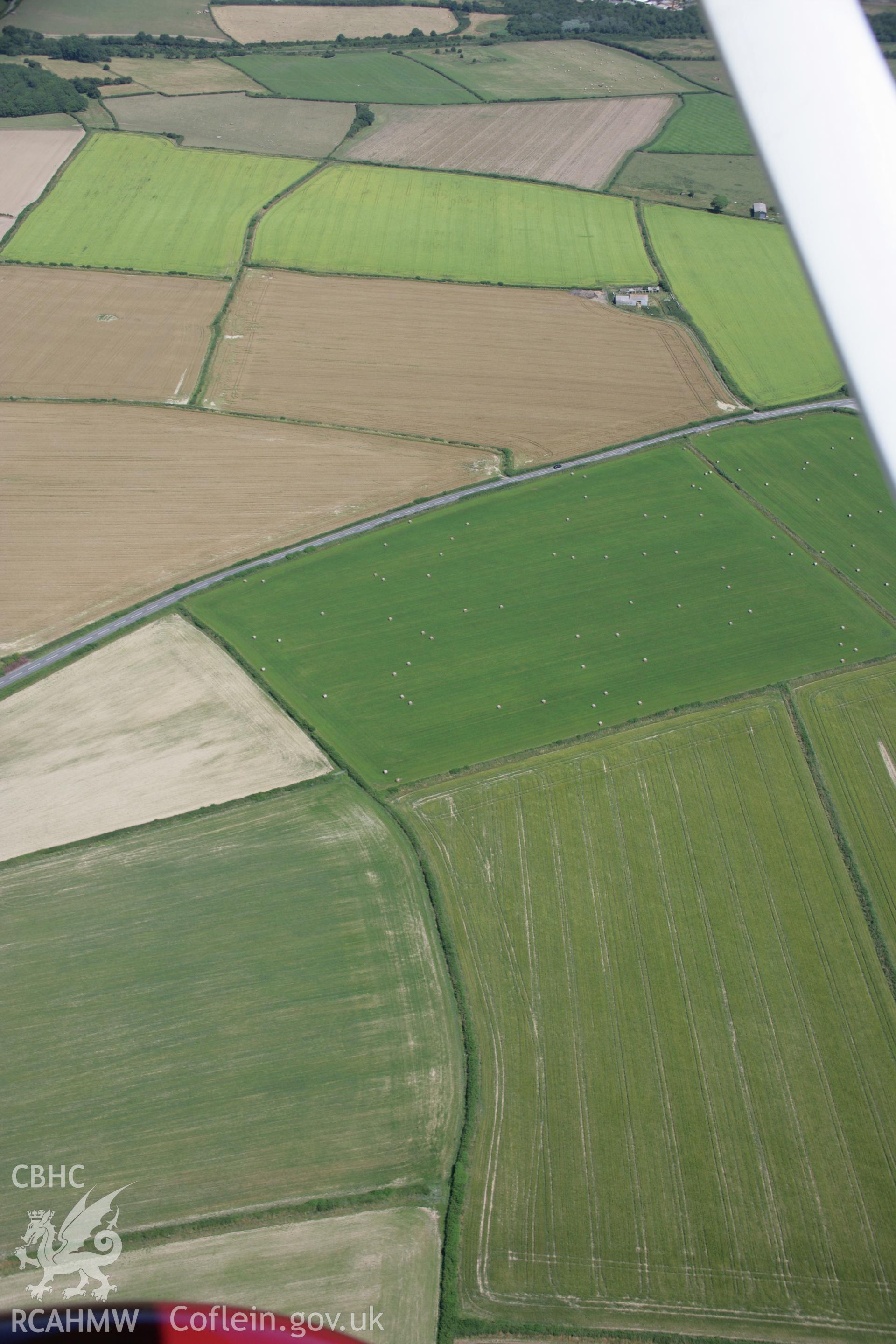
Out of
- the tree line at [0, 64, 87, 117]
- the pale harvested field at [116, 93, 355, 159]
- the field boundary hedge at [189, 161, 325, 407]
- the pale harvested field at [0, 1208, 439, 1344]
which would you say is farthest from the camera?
the tree line at [0, 64, 87, 117]

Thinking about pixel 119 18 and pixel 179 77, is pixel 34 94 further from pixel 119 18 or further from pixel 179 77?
pixel 119 18

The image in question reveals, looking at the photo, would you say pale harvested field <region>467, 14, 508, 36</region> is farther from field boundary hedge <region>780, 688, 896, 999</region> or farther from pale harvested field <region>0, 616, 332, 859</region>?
field boundary hedge <region>780, 688, 896, 999</region>

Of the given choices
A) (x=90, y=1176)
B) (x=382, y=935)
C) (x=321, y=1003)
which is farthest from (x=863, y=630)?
(x=90, y=1176)

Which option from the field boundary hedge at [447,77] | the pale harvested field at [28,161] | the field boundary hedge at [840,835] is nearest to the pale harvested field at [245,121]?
the pale harvested field at [28,161]

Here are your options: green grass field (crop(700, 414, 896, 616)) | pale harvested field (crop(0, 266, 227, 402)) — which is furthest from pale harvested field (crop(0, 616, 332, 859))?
green grass field (crop(700, 414, 896, 616))

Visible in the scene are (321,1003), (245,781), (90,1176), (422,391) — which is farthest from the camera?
(422,391)

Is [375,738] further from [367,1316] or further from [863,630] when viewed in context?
[863,630]

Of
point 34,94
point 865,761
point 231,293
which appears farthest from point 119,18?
point 865,761
